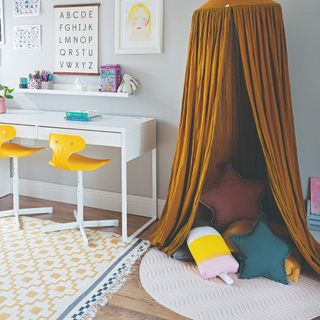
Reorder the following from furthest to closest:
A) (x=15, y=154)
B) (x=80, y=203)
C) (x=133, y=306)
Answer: (x=15, y=154) → (x=80, y=203) → (x=133, y=306)

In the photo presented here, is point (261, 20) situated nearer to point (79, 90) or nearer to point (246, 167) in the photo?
point (246, 167)

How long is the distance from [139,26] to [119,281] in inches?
78.2

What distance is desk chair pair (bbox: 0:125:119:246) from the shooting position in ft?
9.64

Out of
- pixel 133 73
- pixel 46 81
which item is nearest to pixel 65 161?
pixel 133 73

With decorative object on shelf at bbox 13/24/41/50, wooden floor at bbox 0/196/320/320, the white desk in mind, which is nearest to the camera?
wooden floor at bbox 0/196/320/320

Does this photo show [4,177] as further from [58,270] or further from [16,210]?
[58,270]

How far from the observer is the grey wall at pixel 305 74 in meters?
2.90

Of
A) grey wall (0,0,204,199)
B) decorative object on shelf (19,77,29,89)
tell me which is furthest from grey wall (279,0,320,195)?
decorative object on shelf (19,77,29,89)

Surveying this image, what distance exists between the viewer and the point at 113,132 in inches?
118

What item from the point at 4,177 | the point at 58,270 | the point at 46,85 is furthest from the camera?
the point at 4,177

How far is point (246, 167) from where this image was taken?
10.2 ft

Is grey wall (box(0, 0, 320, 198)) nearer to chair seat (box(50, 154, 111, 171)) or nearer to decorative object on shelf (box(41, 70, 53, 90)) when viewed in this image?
decorative object on shelf (box(41, 70, 53, 90))

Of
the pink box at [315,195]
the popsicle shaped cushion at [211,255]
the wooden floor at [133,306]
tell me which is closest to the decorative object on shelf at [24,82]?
Answer: the wooden floor at [133,306]

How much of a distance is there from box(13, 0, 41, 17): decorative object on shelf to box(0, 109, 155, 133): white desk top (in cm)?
90
